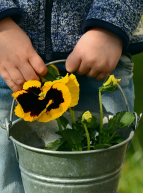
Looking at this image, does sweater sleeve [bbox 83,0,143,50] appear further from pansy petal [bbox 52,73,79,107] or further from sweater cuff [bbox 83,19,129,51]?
pansy petal [bbox 52,73,79,107]

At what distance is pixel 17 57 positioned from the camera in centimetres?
97

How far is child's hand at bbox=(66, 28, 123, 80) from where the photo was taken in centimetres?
98

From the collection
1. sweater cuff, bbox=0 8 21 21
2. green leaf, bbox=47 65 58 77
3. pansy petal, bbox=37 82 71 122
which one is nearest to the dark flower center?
pansy petal, bbox=37 82 71 122

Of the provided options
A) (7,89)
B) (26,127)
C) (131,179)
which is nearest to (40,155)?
(26,127)

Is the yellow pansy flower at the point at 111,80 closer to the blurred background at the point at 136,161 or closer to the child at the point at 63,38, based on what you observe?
the child at the point at 63,38

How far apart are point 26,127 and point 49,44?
0.31m

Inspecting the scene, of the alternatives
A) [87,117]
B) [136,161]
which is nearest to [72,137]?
[87,117]

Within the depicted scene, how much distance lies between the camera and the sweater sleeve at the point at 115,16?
994 mm

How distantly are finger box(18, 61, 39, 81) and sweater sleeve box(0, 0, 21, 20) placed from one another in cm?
16

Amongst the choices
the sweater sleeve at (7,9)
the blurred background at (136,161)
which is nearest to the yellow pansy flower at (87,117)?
the sweater sleeve at (7,9)

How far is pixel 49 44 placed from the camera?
1105mm

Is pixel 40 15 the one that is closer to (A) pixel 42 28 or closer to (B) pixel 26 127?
(A) pixel 42 28

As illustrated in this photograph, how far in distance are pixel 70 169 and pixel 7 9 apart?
52 centimetres

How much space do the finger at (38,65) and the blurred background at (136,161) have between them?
0.90 metres
